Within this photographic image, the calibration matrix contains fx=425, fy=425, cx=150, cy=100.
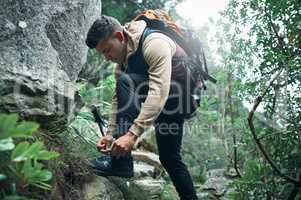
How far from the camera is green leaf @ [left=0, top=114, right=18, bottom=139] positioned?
1612 mm

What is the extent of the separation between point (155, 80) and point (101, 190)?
101 cm

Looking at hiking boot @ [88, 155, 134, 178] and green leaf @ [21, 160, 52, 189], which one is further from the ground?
green leaf @ [21, 160, 52, 189]

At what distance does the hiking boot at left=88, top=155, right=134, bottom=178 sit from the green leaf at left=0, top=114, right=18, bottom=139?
5.65 feet

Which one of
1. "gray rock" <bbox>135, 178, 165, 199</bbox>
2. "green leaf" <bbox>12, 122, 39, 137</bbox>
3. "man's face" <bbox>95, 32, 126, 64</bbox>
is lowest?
"gray rock" <bbox>135, 178, 165, 199</bbox>

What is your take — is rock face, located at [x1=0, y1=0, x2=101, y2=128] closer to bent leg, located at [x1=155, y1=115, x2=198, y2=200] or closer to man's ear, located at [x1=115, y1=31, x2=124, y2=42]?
man's ear, located at [x1=115, y1=31, x2=124, y2=42]

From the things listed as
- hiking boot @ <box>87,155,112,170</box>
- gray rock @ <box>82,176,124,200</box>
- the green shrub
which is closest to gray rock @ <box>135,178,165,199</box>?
gray rock @ <box>82,176,124,200</box>

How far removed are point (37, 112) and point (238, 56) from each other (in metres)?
2.48

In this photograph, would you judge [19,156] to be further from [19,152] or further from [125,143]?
[125,143]

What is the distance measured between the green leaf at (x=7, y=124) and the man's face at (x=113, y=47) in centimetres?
169

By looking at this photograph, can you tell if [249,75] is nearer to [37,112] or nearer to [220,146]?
[37,112]

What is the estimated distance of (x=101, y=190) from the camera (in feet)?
11.0

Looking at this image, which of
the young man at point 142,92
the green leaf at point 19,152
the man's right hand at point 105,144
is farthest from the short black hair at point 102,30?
the green leaf at point 19,152

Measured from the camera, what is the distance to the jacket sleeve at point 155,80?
2.94m

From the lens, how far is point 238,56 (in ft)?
15.2
